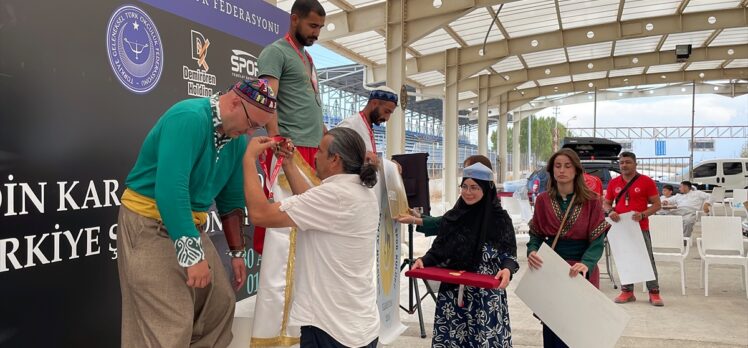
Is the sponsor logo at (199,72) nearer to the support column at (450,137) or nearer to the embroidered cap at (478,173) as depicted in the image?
the embroidered cap at (478,173)

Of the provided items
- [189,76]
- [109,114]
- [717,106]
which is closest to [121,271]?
[109,114]

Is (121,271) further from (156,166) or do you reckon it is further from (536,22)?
(536,22)

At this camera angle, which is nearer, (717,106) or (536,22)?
(536,22)

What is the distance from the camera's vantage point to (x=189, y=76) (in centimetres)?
313

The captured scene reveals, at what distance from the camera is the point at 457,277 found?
281cm

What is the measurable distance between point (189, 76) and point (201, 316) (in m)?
1.48

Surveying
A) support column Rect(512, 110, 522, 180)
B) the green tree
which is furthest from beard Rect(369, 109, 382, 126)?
the green tree

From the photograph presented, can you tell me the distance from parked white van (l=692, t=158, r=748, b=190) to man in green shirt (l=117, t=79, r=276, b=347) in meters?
20.3

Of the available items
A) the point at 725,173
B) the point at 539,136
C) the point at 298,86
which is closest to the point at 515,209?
the point at 298,86

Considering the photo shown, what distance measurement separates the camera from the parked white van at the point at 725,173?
62.3 feet

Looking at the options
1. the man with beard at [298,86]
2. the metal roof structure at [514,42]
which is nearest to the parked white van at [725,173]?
the metal roof structure at [514,42]

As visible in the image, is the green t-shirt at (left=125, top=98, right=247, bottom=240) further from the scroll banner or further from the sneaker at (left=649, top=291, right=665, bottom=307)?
the sneaker at (left=649, top=291, right=665, bottom=307)

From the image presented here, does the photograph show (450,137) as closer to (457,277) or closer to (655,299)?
(655,299)

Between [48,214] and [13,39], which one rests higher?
[13,39]
